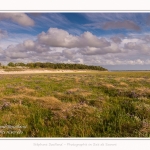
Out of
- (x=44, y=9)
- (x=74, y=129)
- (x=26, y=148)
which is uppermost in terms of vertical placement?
(x=44, y=9)

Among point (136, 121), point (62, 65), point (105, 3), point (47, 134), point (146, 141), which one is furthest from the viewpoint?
point (62, 65)

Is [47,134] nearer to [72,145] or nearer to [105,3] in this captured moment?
[72,145]

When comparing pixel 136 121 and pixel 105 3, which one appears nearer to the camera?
pixel 136 121

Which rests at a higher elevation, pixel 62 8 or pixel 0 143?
pixel 62 8

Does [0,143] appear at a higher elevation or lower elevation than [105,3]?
lower

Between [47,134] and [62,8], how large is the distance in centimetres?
493

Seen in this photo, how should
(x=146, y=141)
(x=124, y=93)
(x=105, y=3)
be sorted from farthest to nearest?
(x=124, y=93) → (x=105, y=3) → (x=146, y=141)

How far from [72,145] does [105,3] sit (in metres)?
5.51

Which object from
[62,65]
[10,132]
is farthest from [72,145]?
[62,65]

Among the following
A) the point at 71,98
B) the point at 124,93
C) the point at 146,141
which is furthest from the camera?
the point at 124,93

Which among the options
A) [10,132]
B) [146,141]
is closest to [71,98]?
[10,132]

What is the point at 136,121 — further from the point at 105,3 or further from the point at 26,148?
the point at 105,3

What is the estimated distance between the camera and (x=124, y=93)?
10898mm

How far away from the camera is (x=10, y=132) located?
15.9 feet
